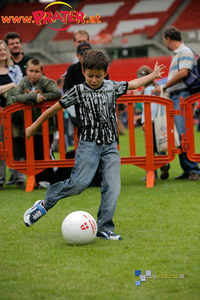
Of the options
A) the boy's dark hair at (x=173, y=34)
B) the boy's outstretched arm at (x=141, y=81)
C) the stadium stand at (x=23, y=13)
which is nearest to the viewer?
the boy's outstretched arm at (x=141, y=81)

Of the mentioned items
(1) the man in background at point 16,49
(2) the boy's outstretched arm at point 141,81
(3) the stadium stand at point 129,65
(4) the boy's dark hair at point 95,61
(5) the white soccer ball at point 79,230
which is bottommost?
(5) the white soccer ball at point 79,230

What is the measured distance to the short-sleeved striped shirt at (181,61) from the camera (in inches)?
258

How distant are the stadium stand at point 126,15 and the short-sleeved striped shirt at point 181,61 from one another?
92.8ft

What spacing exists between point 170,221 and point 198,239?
696 mm

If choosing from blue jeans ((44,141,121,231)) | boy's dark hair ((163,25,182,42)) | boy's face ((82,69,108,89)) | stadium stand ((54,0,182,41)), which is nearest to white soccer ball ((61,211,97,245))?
blue jeans ((44,141,121,231))

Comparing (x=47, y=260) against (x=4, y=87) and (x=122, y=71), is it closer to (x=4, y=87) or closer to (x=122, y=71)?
(x=4, y=87)

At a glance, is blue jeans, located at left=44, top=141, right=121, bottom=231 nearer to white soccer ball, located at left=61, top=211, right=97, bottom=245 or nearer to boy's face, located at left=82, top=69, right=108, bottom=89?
white soccer ball, located at left=61, top=211, right=97, bottom=245

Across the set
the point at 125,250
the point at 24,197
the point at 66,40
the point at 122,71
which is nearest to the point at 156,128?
the point at 24,197

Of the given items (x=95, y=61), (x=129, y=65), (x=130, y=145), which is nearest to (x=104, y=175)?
(x=95, y=61)

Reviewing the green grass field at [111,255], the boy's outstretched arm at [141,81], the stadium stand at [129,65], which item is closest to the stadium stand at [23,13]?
the stadium stand at [129,65]

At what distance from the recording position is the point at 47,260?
10.4 ft

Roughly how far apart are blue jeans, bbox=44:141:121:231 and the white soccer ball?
0.74 feet

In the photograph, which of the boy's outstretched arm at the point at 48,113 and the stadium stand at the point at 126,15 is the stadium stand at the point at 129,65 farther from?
the boy's outstretched arm at the point at 48,113

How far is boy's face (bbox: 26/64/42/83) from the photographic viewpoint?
639cm
